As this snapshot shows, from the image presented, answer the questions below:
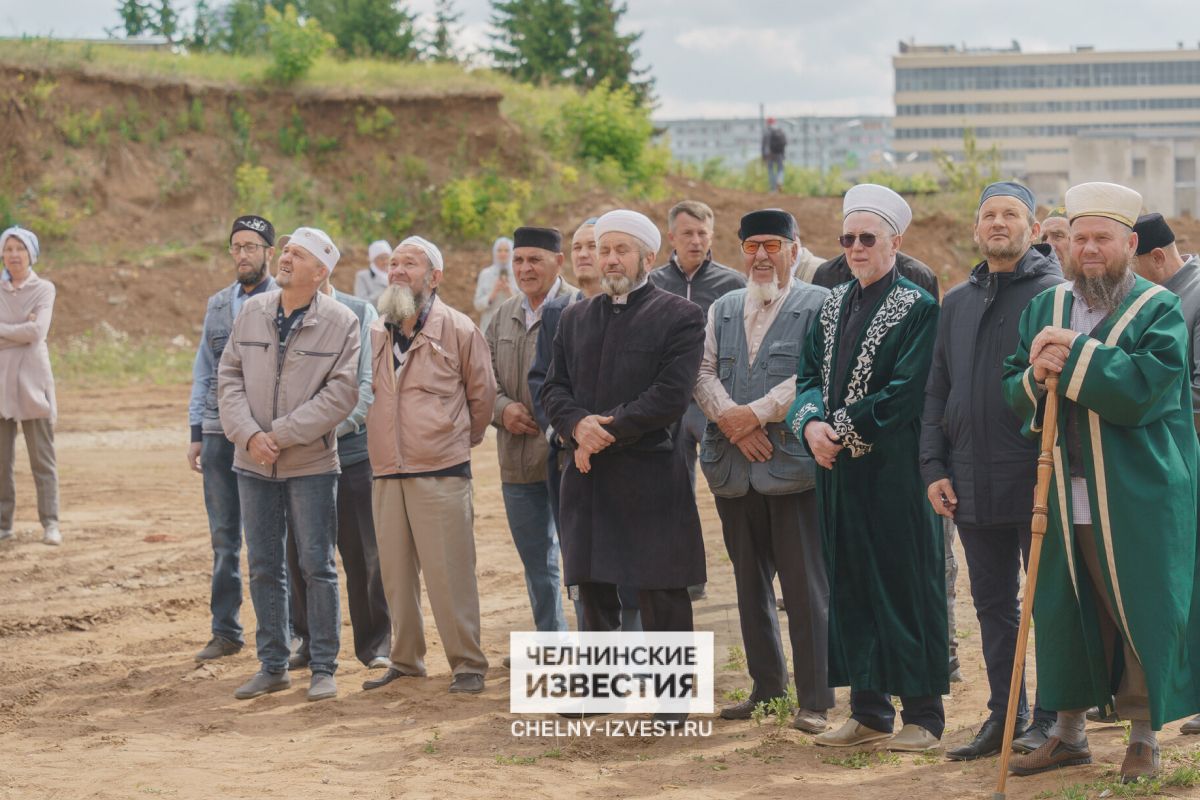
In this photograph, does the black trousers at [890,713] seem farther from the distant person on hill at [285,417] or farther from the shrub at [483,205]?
the shrub at [483,205]

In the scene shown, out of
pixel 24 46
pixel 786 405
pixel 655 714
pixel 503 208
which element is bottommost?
pixel 655 714

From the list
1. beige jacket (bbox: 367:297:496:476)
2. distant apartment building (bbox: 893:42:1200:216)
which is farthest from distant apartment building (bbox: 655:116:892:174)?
beige jacket (bbox: 367:297:496:476)

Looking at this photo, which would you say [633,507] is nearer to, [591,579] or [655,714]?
[591,579]

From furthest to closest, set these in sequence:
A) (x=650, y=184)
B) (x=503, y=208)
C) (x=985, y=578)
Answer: (x=650, y=184), (x=503, y=208), (x=985, y=578)

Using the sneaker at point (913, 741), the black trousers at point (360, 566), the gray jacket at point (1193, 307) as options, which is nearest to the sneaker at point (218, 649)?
the black trousers at point (360, 566)

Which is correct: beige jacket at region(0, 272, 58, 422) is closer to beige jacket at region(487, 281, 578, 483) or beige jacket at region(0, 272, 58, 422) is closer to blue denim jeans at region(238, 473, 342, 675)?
blue denim jeans at region(238, 473, 342, 675)

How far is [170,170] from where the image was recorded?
30.2 metres

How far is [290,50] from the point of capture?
31.2m

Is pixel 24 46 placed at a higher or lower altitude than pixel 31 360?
higher

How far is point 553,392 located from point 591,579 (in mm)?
910

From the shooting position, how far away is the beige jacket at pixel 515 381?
777 cm

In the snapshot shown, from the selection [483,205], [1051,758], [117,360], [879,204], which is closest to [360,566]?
[879,204]

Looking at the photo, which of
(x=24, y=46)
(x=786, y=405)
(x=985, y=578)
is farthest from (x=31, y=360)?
(x=24, y=46)

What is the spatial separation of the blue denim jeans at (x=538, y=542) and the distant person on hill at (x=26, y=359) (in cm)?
548
